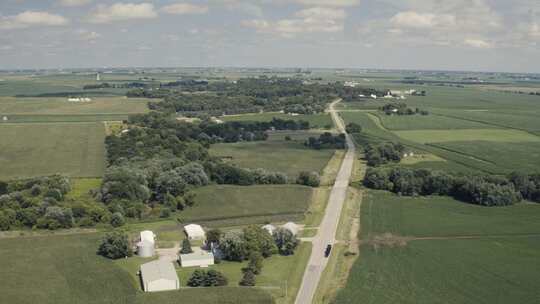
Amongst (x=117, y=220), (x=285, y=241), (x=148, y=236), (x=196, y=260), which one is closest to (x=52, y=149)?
(x=117, y=220)

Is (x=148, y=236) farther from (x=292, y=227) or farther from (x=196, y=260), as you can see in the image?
(x=292, y=227)

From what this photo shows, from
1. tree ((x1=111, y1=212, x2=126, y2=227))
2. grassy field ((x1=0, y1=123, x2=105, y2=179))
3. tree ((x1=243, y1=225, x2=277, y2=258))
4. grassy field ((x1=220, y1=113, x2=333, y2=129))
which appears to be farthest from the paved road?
grassy field ((x1=220, y1=113, x2=333, y2=129))

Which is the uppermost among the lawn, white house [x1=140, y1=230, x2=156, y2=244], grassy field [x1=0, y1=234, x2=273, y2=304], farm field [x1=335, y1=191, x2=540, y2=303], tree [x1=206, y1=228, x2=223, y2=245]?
the lawn

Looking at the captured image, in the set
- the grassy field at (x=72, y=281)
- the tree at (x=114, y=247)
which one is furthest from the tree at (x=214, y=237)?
the grassy field at (x=72, y=281)

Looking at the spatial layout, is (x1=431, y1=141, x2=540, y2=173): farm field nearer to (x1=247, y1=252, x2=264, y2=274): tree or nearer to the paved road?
the paved road

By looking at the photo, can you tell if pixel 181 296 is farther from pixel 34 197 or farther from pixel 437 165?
pixel 437 165
